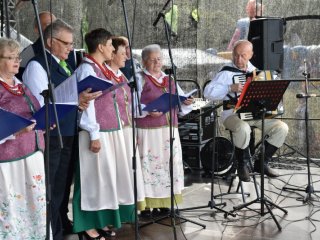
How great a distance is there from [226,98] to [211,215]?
113 cm

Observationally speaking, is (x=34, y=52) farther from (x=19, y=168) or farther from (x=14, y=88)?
(x=19, y=168)

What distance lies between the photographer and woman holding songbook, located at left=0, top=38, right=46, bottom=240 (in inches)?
119

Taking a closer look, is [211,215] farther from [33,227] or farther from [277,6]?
[277,6]

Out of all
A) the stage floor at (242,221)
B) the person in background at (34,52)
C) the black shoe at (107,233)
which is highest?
the person in background at (34,52)

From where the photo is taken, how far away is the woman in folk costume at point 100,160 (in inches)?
155

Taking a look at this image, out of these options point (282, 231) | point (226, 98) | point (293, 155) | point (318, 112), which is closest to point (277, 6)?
point (318, 112)

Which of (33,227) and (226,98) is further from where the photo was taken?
(226,98)

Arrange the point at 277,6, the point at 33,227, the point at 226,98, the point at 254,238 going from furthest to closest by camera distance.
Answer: the point at 277,6, the point at 226,98, the point at 254,238, the point at 33,227

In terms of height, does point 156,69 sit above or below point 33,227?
above

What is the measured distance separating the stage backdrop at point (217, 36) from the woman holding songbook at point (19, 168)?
418 cm

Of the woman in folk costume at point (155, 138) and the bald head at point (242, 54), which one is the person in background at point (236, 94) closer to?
the bald head at point (242, 54)

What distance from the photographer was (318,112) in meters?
7.25

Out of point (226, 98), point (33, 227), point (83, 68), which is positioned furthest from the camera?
point (226, 98)

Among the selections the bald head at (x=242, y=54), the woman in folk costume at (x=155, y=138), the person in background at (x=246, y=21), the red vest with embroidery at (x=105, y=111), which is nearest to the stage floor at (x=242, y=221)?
the woman in folk costume at (x=155, y=138)
